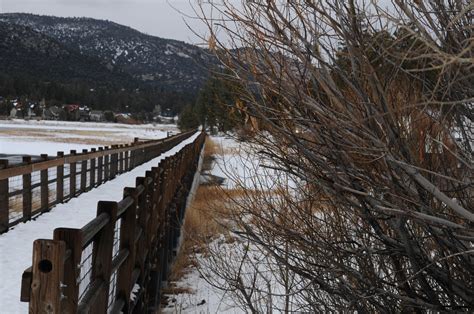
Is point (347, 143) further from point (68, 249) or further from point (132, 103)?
point (132, 103)

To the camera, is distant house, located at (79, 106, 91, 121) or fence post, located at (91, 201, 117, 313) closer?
fence post, located at (91, 201, 117, 313)

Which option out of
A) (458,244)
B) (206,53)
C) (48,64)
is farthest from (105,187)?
(48,64)

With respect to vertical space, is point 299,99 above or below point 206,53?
below

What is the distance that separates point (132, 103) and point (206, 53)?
16154 cm

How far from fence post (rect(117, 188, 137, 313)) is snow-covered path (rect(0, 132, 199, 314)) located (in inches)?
29.8

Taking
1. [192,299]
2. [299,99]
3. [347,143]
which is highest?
[299,99]

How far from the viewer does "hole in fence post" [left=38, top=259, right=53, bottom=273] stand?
7.82 feet

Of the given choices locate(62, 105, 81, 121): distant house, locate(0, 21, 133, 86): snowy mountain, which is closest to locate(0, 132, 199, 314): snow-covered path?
locate(62, 105, 81, 121): distant house

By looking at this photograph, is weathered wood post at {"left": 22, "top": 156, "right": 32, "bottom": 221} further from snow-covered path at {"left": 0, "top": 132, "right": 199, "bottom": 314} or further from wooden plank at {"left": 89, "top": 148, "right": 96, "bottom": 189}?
wooden plank at {"left": 89, "top": 148, "right": 96, "bottom": 189}

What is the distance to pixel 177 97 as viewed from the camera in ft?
584

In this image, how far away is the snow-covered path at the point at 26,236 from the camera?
194 inches

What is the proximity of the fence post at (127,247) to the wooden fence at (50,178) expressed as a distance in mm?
3385

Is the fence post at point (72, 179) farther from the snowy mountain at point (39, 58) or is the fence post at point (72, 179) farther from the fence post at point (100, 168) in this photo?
the snowy mountain at point (39, 58)

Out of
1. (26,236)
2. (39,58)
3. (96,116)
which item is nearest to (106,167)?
(26,236)
